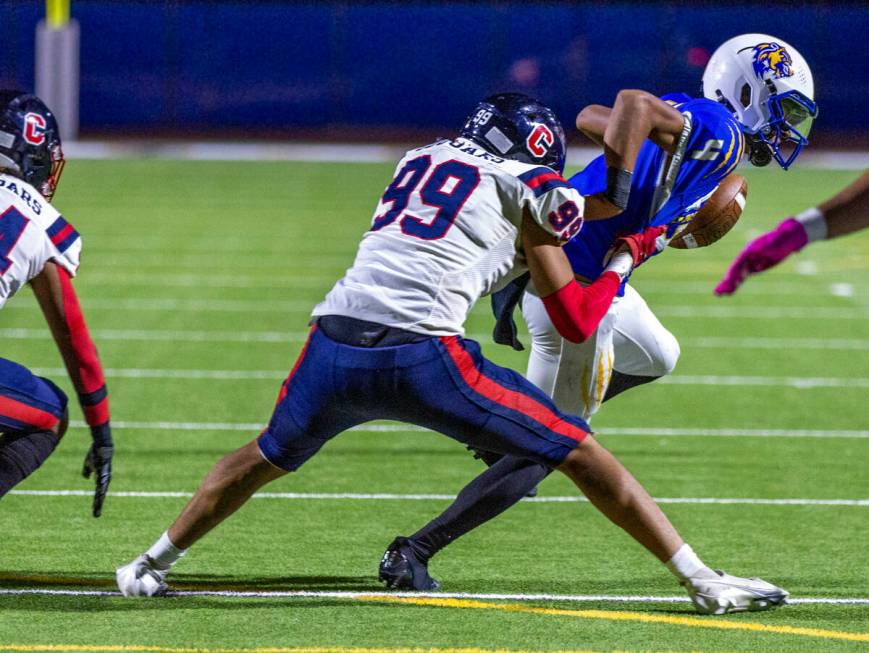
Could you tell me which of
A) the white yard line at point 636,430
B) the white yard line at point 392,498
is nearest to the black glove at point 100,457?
the white yard line at point 392,498

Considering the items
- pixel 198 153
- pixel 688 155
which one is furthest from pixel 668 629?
pixel 198 153

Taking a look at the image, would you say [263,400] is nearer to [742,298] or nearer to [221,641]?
[221,641]

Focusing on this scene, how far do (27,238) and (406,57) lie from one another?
29.1m

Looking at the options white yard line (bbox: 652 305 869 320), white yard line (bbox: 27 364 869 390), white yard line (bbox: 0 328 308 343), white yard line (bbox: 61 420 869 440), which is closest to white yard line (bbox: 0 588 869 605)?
white yard line (bbox: 61 420 869 440)

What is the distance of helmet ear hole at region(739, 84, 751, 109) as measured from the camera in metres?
5.32

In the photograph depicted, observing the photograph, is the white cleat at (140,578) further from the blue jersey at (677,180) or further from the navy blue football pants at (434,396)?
the blue jersey at (677,180)

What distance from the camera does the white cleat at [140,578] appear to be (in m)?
4.63

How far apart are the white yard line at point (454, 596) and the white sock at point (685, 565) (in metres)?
0.32

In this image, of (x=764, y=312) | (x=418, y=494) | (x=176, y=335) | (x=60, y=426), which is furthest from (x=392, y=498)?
(x=764, y=312)

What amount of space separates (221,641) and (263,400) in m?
4.25

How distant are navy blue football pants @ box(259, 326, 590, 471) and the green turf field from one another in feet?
1.78

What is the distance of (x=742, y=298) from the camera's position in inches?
499

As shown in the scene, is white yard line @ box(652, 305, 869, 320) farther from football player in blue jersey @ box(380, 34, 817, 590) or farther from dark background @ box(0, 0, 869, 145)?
dark background @ box(0, 0, 869, 145)

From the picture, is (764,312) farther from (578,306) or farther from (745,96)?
(578,306)
